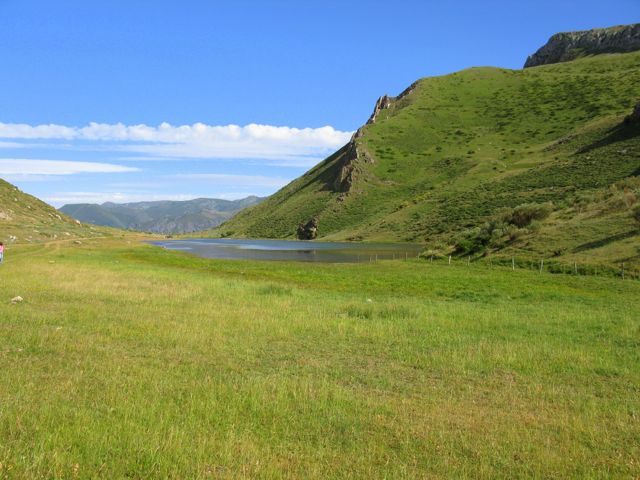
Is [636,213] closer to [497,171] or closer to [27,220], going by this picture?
[27,220]

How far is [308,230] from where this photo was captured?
486ft

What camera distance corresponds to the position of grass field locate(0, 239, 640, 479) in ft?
20.7

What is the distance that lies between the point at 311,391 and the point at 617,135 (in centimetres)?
11631

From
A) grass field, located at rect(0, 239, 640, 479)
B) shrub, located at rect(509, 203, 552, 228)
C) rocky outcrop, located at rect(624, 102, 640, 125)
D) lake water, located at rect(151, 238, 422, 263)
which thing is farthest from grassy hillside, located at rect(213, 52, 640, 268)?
grass field, located at rect(0, 239, 640, 479)

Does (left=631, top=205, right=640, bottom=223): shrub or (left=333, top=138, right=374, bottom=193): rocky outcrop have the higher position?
(left=333, top=138, right=374, bottom=193): rocky outcrop

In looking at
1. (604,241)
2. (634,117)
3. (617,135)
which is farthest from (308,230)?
(604,241)

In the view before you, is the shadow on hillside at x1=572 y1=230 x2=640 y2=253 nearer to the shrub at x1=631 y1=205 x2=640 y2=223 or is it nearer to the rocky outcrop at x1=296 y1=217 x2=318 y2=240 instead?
the shrub at x1=631 y1=205 x2=640 y2=223

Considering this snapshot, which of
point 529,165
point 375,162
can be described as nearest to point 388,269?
point 529,165

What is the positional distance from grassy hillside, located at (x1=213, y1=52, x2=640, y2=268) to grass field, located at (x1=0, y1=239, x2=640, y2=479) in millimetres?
27787

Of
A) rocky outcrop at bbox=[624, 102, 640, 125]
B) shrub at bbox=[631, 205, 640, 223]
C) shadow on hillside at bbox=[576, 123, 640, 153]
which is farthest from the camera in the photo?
rocky outcrop at bbox=[624, 102, 640, 125]

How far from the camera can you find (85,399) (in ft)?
26.5

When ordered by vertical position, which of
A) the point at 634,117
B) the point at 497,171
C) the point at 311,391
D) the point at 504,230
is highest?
the point at 634,117

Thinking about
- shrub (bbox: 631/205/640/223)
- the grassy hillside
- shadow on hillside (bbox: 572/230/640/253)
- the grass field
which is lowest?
the grass field

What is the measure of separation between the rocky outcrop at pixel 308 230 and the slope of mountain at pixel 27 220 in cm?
6823
